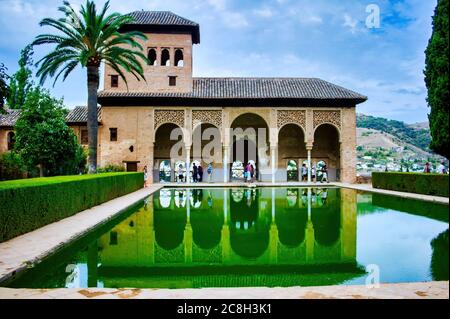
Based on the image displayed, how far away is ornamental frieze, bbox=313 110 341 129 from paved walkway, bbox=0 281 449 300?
20892mm

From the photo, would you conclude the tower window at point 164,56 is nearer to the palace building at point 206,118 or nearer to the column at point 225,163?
the palace building at point 206,118

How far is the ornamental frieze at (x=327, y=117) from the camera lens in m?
24.2

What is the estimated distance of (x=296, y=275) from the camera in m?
4.72

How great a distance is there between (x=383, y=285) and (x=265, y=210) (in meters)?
7.13

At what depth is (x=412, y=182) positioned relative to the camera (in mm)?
15875

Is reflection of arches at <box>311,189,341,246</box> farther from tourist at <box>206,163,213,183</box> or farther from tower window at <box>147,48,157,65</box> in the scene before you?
tower window at <box>147,48,157,65</box>

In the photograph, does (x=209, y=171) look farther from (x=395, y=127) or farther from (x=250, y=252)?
(x=395, y=127)

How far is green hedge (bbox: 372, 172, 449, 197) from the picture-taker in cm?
1354

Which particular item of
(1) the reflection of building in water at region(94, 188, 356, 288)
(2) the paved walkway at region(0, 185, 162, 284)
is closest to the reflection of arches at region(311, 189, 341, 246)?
(1) the reflection of building in water at region(94, 188, 356, 288)

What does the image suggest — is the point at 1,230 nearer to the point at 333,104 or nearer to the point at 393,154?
the point at 333,104

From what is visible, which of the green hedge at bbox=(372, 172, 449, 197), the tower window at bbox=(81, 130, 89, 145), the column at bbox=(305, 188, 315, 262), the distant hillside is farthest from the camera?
the distant hillside

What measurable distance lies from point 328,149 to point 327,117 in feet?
10.5

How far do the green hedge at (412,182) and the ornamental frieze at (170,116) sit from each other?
39.4ft
